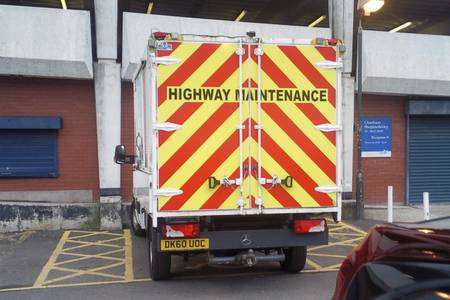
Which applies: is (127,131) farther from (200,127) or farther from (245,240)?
(245,240)

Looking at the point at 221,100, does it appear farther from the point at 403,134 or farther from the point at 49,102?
the point at 403,134

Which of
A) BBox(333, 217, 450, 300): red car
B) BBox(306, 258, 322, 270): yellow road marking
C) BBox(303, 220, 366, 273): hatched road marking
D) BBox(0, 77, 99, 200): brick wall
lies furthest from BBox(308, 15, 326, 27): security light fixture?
BBox(333, 217, 450, 300): red car

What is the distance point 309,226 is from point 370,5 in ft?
22.2

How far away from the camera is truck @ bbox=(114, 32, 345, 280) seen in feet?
20.9

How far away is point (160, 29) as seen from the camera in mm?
11602

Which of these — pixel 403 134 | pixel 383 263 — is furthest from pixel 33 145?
pixel 383 263

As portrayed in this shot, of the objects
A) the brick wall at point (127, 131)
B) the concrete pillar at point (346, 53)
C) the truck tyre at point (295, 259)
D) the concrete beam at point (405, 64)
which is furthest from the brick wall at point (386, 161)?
the truck tyre at point (295, 259)

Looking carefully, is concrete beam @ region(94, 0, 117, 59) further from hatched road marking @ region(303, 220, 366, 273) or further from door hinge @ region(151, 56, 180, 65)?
hatched road marking @ region(303, 220, 366, 273)

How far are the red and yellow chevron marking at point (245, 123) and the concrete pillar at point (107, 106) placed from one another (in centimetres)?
550

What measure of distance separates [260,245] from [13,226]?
22.5 ft

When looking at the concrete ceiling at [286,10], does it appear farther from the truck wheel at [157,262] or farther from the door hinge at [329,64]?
the truck wheel at [157,262]

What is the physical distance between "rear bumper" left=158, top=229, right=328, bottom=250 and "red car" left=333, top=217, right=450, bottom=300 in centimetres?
334

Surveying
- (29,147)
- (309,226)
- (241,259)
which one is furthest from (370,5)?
(29,147)

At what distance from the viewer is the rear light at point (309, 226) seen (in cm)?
657
